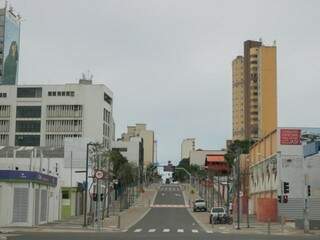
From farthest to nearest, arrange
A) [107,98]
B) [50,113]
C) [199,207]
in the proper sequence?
[107,98]
[50,113]
[199,207]

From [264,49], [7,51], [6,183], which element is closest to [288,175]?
[6,183]

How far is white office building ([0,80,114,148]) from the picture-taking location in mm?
167125

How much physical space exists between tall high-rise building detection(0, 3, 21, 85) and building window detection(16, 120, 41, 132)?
67.0ft

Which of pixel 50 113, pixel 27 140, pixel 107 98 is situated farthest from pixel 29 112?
pixel 107 98

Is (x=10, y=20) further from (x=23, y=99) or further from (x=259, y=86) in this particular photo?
(x=259, y=86)

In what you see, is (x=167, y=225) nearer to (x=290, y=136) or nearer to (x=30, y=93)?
(x=290, y=136)

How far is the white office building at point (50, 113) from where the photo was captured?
548 feet

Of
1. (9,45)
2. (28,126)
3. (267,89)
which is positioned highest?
(9,45)

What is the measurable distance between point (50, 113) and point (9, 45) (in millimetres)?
33458

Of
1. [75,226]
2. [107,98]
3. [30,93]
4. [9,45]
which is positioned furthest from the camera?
[9,45]

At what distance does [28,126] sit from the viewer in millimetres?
170750

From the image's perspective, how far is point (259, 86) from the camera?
195 meters

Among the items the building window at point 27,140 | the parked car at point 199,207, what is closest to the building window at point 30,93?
the building window at point 27,140

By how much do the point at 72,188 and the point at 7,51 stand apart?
107 metres
